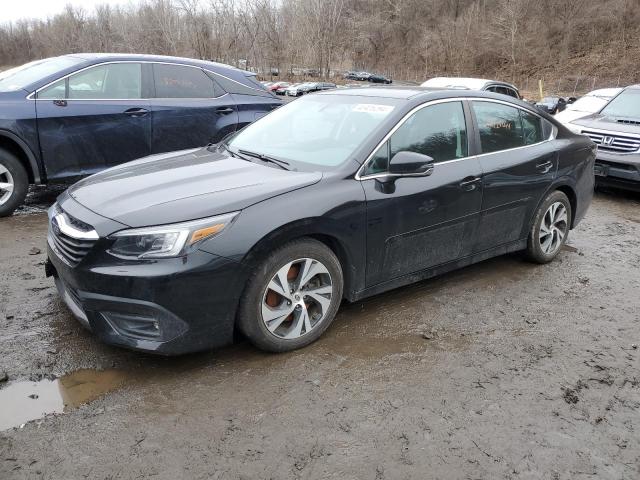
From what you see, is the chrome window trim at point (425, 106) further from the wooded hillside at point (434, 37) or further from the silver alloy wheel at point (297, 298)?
the wooded hillside at point (434, 37)

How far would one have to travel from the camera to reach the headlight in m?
2.83

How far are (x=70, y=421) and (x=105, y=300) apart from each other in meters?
0.62

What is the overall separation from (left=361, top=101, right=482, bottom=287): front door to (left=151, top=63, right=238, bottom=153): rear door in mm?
3455

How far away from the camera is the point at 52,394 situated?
111 inches

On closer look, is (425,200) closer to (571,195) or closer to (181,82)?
(571,195)

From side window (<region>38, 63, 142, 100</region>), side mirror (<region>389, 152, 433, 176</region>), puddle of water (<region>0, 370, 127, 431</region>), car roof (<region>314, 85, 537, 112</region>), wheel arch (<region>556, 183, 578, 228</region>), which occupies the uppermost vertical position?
side window (<region>38, 63, 142, 100</region>)

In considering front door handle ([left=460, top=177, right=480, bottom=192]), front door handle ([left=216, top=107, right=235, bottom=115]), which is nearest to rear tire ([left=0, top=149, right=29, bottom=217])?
front door handle ([left=216, top=107, right=235, bottom=115])

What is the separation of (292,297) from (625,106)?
28.3 ft

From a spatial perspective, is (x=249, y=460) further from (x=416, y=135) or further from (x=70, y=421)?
(x=416, y=135)

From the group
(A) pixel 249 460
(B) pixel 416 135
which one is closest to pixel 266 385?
(A) pixel 249 460

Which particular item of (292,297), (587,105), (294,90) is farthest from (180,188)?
(294,90)

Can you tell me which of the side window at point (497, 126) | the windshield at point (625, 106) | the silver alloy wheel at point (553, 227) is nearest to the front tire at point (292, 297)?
the side window at point (497, 126)

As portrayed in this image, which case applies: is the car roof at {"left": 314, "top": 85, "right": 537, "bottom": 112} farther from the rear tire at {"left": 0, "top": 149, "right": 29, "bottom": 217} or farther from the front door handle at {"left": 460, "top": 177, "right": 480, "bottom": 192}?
the rear tire at {"left": 0, "top": 149, "right": 29, "bottom": 217}

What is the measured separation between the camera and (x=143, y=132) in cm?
625
